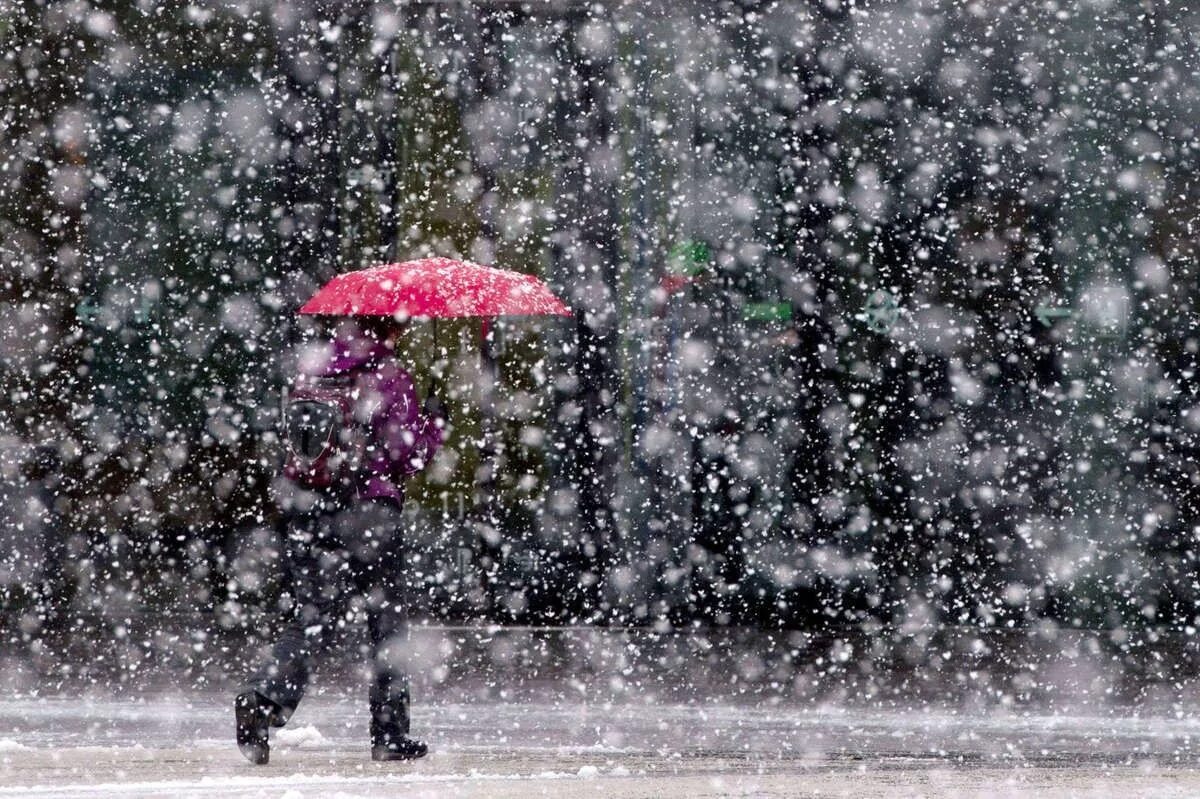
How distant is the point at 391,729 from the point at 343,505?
2.87 ft

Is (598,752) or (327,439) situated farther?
(598,752)

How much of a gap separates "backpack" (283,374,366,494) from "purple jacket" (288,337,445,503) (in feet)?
0.10

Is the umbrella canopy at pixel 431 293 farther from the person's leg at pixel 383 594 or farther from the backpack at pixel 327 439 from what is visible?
the person's leg at pixel 383 594

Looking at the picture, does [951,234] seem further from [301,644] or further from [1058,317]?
[301,644]

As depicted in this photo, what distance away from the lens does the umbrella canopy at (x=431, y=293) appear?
7.05 meters

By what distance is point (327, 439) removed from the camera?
6.85 metres

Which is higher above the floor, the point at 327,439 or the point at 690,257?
the point at 690,257

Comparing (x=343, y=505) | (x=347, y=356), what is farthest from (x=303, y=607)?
(x=347, y=356)

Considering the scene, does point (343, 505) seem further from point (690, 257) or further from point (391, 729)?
point (690, 257)

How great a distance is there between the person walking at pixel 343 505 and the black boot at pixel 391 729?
77 mm

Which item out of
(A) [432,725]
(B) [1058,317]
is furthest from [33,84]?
(B) [1058,317]

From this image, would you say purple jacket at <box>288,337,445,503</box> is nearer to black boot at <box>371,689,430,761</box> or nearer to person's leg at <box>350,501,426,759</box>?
person's leg at <box>350,501,426,759</box>

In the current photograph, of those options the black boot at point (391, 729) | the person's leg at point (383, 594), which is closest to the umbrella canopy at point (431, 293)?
the person's leg at point (383, 594)

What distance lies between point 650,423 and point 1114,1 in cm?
347
